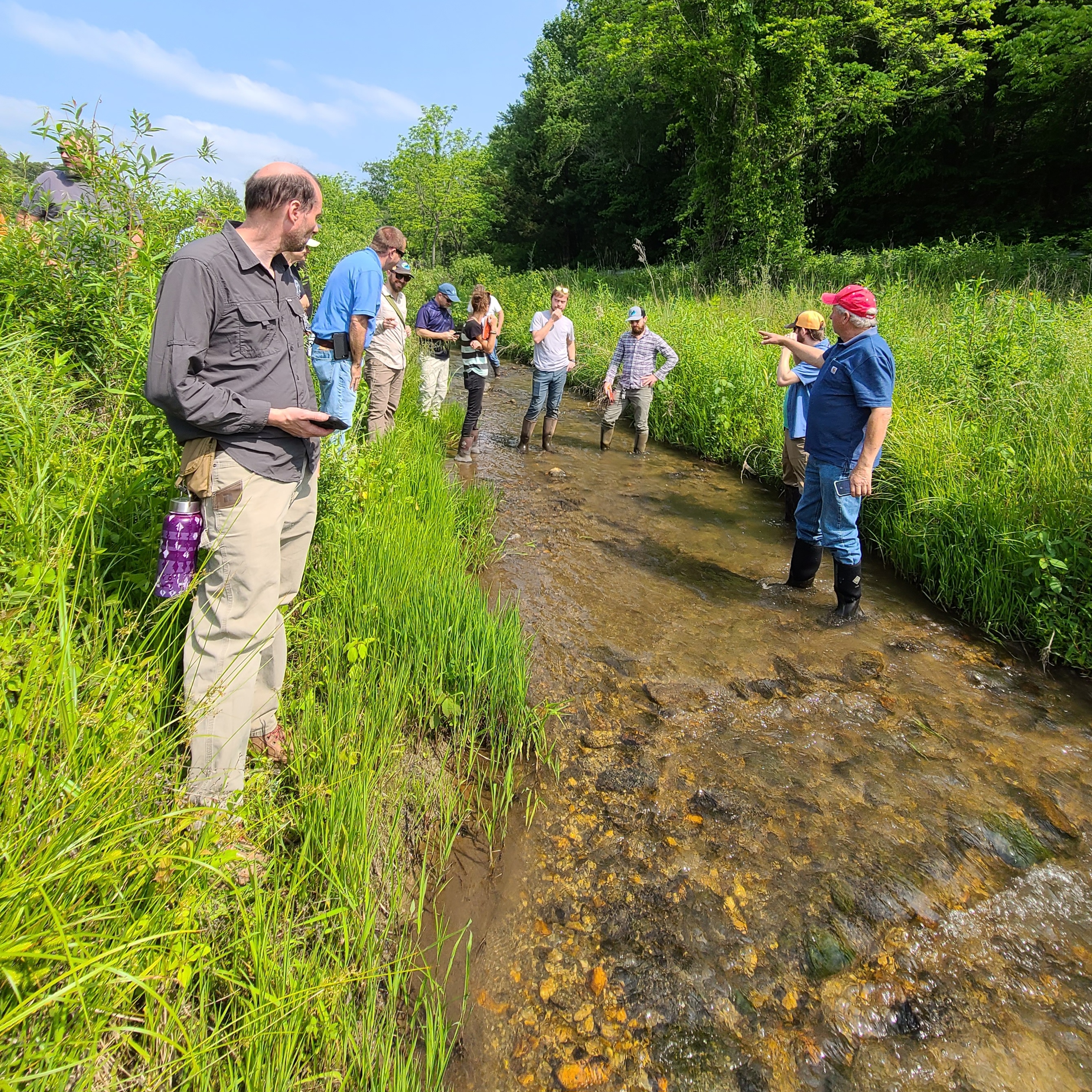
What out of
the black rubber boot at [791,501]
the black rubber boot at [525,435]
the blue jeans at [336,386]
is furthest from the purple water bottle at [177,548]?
the black rubber boot at [525,435]

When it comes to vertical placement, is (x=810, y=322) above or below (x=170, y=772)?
above

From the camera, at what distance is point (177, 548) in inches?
81.2

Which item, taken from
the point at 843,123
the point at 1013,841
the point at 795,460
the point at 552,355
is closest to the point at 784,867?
the point at 1013,841

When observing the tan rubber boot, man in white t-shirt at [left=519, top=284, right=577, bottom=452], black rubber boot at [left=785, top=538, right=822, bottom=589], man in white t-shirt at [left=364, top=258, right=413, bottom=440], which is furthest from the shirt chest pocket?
the tan rubber boot

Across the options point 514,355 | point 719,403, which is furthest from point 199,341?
point 514,355

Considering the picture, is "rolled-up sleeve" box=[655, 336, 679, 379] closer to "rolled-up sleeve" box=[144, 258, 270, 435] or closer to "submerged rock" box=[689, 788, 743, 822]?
"submerged rock" box=[689, 788, 743, 822]

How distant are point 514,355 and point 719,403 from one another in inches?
423

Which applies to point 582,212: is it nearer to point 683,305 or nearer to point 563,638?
point 683,305

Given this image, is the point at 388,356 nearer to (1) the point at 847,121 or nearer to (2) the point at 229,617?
(2) the point at 229,617

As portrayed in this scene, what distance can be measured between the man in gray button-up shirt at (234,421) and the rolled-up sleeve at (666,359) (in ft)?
22.9

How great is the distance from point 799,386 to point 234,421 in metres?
5.14

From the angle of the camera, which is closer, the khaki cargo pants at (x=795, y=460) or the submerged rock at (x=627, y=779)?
the submerged rock at (x=627, y=779)

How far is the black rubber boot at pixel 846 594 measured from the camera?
15.6 feet

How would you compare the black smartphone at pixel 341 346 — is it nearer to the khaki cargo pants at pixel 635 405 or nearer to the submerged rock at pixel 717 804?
the submerged rock at pixel 717 804
